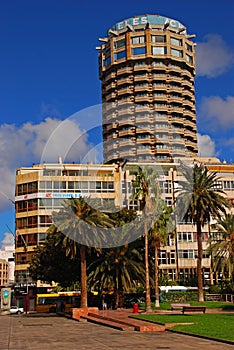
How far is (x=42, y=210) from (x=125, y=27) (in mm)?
62417

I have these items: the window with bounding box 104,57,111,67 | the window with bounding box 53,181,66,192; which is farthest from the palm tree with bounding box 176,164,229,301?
the window with bounding box 104,57,111,67

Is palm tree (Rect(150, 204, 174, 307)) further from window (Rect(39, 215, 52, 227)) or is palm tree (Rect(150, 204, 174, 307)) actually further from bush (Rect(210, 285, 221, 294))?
window (Rect(39, 215, 52, 227))

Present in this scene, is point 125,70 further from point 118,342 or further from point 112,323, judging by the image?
point 118,342

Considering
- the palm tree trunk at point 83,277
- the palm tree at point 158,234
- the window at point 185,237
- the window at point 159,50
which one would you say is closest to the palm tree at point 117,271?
the palm tree at point 158,234

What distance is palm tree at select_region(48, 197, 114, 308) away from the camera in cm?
5291

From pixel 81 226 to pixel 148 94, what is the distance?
3147 inches

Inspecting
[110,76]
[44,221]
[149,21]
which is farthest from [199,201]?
[149,21]

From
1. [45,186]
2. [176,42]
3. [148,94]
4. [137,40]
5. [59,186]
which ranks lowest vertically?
[45,186]

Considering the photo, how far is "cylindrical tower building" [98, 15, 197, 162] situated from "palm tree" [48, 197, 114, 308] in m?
67.9

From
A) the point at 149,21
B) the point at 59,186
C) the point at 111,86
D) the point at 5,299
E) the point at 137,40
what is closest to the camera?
the point at 5,299

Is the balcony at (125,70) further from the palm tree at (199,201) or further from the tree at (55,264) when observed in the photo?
the tree at (55,264)

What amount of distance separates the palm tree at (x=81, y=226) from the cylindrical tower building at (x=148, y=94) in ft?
223

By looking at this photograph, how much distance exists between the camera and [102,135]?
134625 millimetres

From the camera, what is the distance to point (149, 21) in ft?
433
